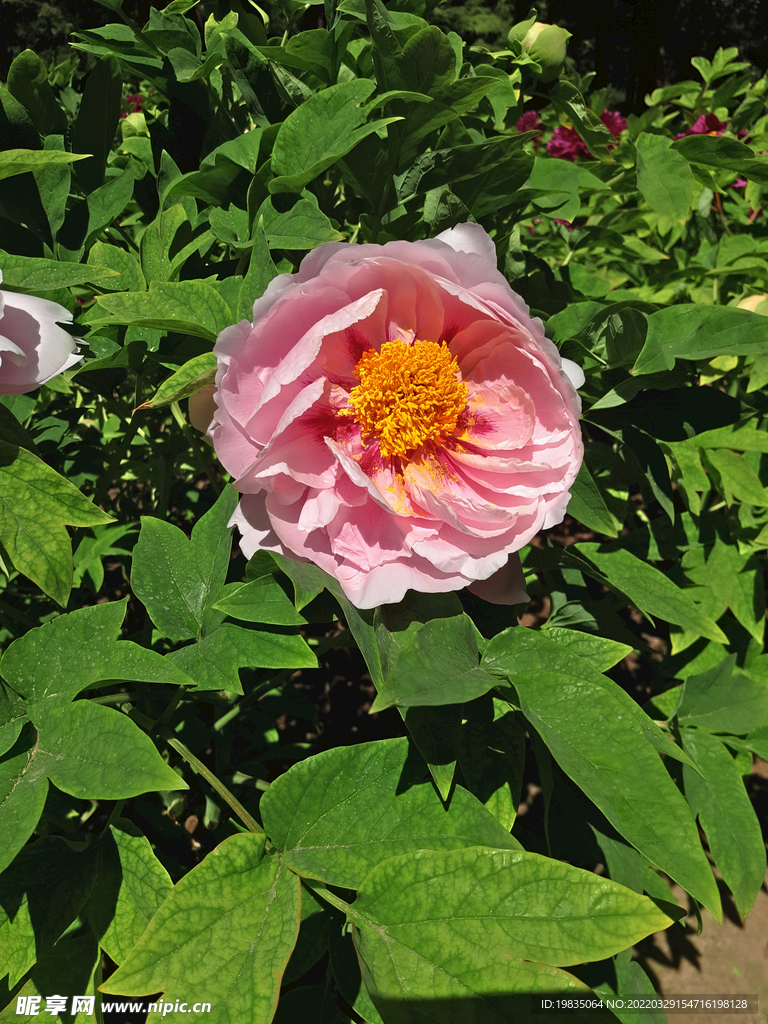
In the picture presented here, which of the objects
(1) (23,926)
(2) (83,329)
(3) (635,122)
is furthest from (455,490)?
(3) (635,122)

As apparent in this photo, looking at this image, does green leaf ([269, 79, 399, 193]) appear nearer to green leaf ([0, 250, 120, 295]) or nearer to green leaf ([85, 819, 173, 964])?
green leaf ([0, 250, 120, 295])

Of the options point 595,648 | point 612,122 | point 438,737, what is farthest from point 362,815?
point 612,122

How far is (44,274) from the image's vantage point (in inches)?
35.4

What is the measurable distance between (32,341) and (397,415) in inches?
Result: 18.2

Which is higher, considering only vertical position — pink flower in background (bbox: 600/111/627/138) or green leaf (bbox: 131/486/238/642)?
pink flower in background (bbox: 600/111/627/138)

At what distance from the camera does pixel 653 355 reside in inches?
33.3

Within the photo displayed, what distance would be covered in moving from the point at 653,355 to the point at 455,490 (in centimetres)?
29

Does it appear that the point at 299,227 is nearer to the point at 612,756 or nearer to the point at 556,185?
the point at 556,185

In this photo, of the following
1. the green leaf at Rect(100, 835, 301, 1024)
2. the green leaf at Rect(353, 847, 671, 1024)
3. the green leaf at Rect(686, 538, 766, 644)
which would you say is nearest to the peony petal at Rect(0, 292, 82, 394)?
the green leaf at Rect(100, 835, 301, 1024)

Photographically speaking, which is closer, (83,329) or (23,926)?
(23,926)

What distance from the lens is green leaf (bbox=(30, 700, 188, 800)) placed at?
68 centimetres

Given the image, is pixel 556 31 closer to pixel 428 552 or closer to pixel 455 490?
pixel 455 490

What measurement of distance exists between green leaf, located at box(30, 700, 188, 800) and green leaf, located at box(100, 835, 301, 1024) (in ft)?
0.42

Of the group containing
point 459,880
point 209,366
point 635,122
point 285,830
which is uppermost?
point 635,122
